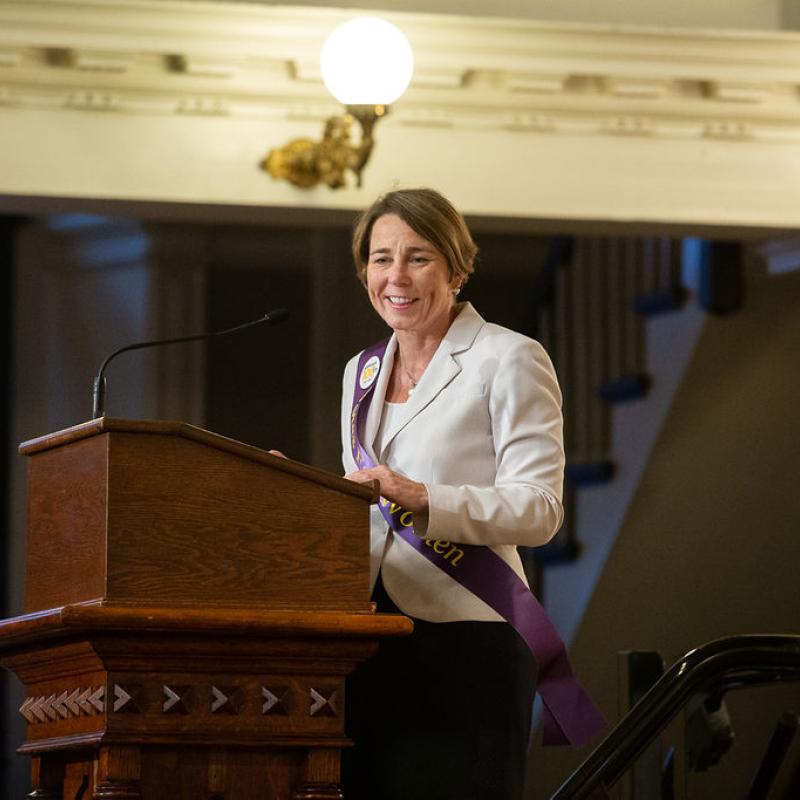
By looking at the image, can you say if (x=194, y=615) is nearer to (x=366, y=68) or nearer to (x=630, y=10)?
(x=366, y=68)

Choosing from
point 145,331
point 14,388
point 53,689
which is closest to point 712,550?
point 145,331

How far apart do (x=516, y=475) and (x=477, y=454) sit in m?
0.10

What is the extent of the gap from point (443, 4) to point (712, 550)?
110 inches

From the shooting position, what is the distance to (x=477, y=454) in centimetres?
255

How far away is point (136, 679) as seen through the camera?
6.93ft

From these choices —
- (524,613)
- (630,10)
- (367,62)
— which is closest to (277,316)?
(524,613)

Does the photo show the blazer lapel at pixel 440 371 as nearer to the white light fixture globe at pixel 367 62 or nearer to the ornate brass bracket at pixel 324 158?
the white light fixture globe at pixel 367 62

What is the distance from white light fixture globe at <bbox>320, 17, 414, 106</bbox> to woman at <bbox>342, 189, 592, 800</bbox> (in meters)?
2.19

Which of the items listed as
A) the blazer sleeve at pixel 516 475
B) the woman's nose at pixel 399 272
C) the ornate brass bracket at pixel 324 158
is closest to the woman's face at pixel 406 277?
the woman's nose at pixel 399 272

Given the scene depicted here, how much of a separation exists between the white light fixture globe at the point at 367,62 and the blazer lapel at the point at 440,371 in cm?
223

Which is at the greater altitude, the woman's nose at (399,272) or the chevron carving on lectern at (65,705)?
the woman's nose at (399,272)

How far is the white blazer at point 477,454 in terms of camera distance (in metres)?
2.43

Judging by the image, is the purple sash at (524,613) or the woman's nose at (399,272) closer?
the purple sash at (524,613)

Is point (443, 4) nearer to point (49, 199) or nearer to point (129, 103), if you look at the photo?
point (129, 103)
